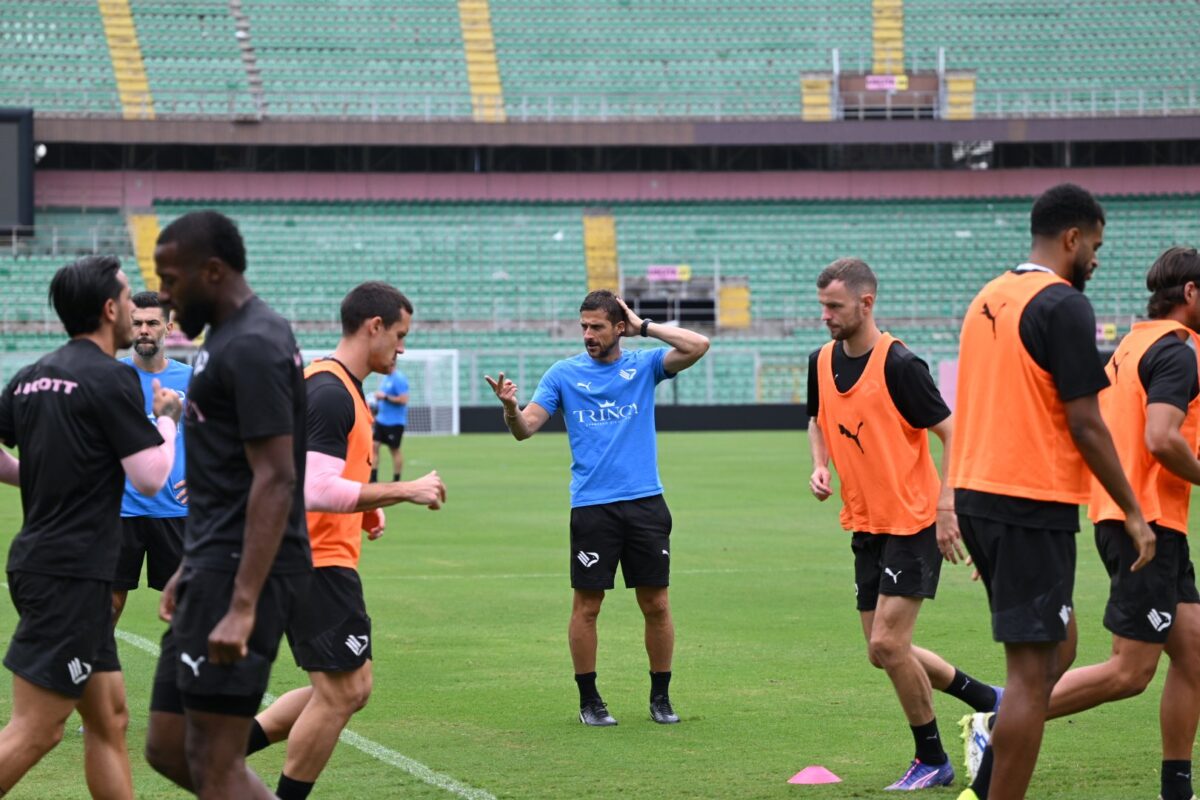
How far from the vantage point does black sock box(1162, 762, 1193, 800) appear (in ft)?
21.3

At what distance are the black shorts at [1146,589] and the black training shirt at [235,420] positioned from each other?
342 centimetres

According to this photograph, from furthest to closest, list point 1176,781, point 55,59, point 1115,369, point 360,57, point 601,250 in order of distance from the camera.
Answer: point 360,57
point 55,59
point 601,250
point 1115,369
point 1176,781

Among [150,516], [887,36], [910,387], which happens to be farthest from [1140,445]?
[887,36]

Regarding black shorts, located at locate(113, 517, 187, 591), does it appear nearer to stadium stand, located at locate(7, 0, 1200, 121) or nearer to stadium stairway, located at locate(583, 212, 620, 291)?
stadium stairway, located at locate(583, 212, 620, 291)

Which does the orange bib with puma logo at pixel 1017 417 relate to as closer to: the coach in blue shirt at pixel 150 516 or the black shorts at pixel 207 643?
the black shorts at pixel 207 643

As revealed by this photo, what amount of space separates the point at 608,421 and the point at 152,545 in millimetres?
2541

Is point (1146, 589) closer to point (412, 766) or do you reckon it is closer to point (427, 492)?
point (427, 492)

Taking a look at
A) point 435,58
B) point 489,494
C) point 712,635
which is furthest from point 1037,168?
point 712,635

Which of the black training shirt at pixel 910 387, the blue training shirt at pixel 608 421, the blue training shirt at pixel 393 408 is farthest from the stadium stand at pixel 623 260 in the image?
the black training shirt at pixel 910 387

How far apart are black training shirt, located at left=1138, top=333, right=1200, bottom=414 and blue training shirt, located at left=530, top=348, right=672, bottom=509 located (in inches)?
122

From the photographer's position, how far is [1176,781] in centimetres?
649

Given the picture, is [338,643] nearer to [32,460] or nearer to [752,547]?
[32,460]

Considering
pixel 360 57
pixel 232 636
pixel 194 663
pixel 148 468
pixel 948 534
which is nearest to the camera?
pixel 232 636

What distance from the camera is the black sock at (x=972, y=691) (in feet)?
24.9
